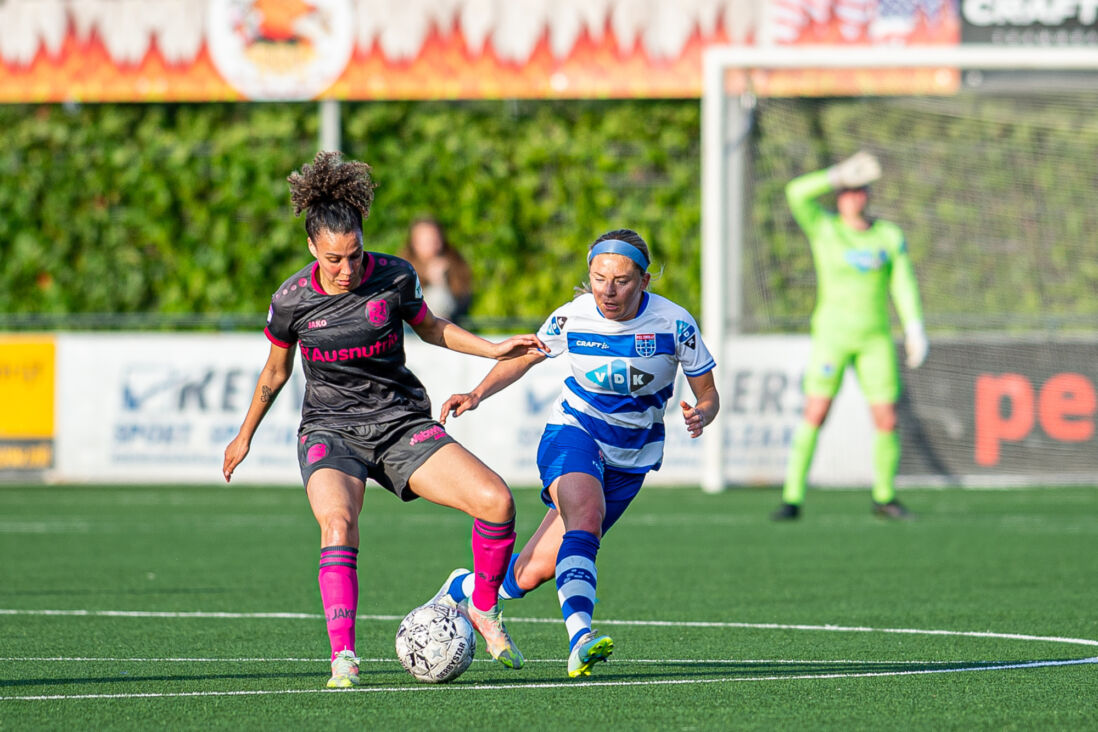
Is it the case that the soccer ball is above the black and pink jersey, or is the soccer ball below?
below

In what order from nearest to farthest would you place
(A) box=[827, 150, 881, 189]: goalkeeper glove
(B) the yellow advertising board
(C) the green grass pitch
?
(C) the green grass pitch → (A) box=[827, 150, 881, 189]: goalkeeper glove → (B) the yellow advertising board

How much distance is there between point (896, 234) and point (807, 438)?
5.48 ft

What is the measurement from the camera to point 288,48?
18.9 meters

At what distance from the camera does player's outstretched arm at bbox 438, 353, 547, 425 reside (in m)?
6.35

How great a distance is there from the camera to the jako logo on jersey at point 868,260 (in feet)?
42.9

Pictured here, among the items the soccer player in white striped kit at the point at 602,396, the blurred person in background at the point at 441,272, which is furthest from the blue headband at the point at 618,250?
the blurred person in background at the point at 441,272

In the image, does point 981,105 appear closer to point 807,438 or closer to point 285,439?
point 807,438

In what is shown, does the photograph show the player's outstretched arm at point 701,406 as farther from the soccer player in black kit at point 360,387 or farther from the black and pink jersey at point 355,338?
the black and pink jersey at point 355,338

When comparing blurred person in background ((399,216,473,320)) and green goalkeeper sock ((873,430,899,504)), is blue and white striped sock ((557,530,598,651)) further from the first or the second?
blurred person in background ((399,216,473,320))

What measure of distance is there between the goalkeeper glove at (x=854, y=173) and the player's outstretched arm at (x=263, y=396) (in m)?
6.94

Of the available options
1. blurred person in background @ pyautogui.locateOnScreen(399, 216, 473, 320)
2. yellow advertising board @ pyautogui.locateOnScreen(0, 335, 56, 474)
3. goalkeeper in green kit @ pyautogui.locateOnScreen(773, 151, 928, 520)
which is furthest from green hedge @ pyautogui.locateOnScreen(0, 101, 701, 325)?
goalkeeper in green kit @ pyautogui.locateOnScreen(773, 151, 928, 520)

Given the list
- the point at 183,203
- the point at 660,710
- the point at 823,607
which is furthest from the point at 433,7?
the point at 660,710

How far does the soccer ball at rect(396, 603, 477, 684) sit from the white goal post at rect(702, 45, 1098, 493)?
877 cm

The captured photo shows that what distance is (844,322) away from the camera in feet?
42.7
